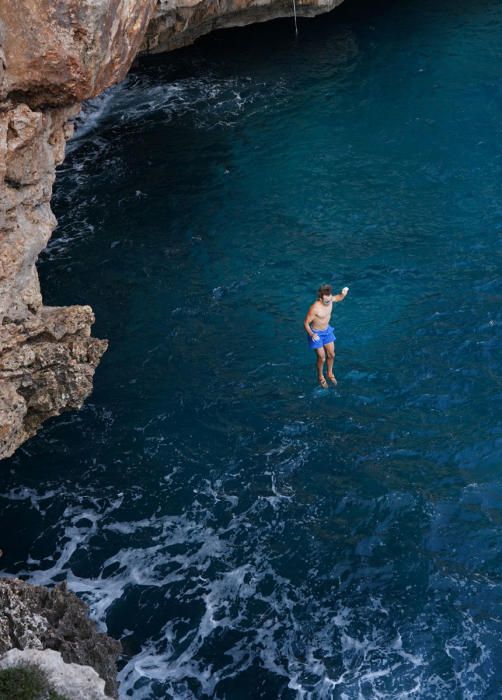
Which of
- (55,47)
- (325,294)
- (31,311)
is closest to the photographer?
(55,47)

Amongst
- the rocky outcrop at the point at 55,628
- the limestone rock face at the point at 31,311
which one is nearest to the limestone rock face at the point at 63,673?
the rocky outcrop at the point at 55,628

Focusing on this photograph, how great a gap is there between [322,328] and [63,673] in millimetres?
8469

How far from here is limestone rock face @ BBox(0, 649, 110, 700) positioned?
11.3 metres

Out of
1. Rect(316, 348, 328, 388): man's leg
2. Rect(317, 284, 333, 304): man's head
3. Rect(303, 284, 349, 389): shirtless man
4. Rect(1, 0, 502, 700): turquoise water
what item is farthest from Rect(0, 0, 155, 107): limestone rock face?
Rect(1, 0, 502, 700): turquoise water

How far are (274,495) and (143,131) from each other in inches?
626

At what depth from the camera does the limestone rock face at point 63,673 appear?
37.1ft

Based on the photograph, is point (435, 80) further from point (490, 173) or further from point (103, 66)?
point (103, 66)

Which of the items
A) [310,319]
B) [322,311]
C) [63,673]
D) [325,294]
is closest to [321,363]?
[310,319]

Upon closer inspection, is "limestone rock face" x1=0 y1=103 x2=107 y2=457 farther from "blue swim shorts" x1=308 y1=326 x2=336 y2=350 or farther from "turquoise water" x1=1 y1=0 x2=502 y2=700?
"blue swim shorts" x1=308 y1=326 x2=336 y2=350

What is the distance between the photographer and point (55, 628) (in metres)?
12.9

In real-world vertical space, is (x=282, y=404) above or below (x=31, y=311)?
below

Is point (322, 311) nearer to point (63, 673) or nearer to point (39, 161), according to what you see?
point (39, 161)

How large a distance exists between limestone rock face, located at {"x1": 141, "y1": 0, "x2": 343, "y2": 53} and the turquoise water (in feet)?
9.69

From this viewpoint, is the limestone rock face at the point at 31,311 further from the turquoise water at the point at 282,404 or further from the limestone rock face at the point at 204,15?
the limestone rock face at the point at 204,15
